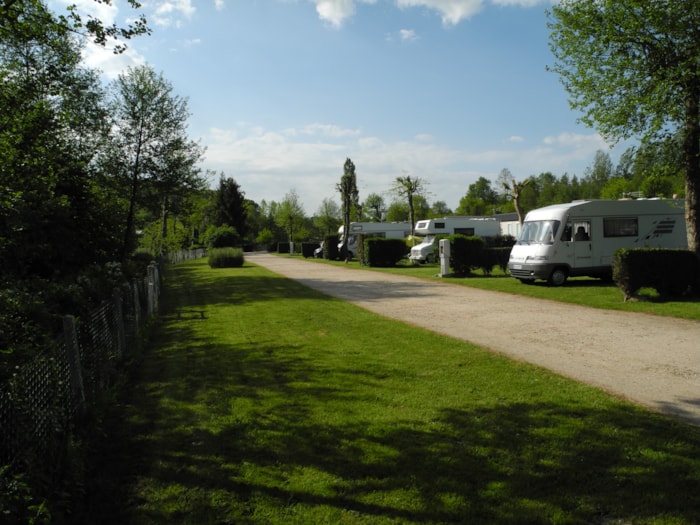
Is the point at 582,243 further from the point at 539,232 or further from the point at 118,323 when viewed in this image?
the point at 118,323

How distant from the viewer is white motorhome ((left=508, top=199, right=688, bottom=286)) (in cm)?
1550

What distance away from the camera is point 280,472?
3648 millimetres

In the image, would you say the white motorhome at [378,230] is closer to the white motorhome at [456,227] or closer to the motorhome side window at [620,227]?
the white motorhome at [456,227]

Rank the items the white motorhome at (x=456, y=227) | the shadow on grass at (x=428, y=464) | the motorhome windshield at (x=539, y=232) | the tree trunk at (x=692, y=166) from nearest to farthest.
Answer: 1. the shadow on grass at (x=428, y=464)
2. the tree trunk at (x=692, y=166)
3. the motorhome windshield at (x=539, y=232)
4. the white motorhome at (x=456, y=227)

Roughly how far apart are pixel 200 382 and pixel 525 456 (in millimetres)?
3895

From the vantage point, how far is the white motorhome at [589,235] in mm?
15500

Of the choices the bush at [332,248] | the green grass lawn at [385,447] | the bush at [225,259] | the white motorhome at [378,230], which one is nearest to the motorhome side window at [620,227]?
the green grass lawn at [385,447]

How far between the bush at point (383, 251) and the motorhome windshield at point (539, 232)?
10445 millimetres

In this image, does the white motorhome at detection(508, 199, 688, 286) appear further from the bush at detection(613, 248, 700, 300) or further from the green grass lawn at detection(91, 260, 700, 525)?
the green grass lawn at detection(91, 260, 700, 525)

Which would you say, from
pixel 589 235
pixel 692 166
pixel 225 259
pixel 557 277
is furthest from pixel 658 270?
pixel 225 259

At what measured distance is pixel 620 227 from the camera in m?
16.1

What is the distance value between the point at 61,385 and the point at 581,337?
720 cm

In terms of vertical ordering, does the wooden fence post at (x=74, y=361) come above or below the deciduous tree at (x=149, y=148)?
below

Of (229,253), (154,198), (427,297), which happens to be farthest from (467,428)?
(229,253)
